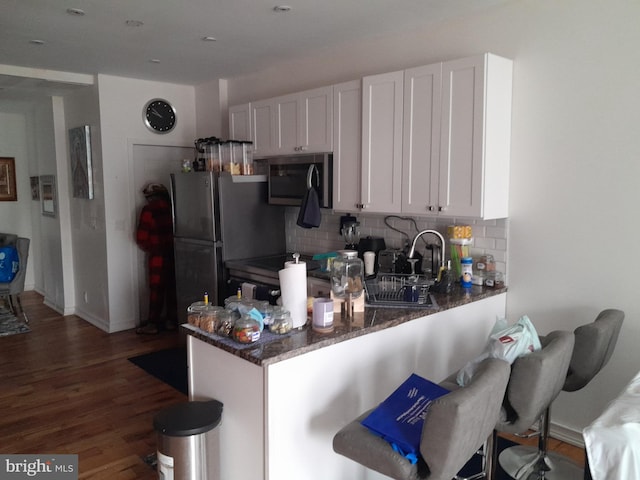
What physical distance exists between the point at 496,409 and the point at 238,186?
2.91m

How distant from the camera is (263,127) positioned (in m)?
4.30

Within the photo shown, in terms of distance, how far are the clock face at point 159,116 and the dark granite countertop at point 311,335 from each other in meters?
3.51

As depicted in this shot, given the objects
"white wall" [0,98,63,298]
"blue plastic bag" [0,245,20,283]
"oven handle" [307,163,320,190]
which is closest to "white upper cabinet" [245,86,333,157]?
"oven handle" [307,163,320,190]

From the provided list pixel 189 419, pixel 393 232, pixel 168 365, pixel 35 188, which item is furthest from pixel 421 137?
pixel 35 188

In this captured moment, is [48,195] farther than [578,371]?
Yes

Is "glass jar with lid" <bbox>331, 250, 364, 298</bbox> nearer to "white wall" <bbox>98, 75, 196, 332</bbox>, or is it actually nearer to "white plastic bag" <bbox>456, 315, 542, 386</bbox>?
"white plastic bag" <bbox>456, 315, 542, 386</bbox>

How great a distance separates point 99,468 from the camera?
2.77 metres

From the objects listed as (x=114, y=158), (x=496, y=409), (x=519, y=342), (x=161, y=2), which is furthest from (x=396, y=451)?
(x=114, y=158)

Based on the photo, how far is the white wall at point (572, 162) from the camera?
8.78ft

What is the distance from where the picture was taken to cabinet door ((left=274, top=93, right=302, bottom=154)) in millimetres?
3984

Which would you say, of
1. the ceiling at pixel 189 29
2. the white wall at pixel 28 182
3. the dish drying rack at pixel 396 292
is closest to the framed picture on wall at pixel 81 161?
the white wall at pixel 28 182

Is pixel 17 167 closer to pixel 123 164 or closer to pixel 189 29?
pixel 123 164

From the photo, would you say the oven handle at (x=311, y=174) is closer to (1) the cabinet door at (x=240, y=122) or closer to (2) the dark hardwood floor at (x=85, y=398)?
(1) the cabinet door at (x=240, y=122)

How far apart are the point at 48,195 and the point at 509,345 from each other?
5984mm
